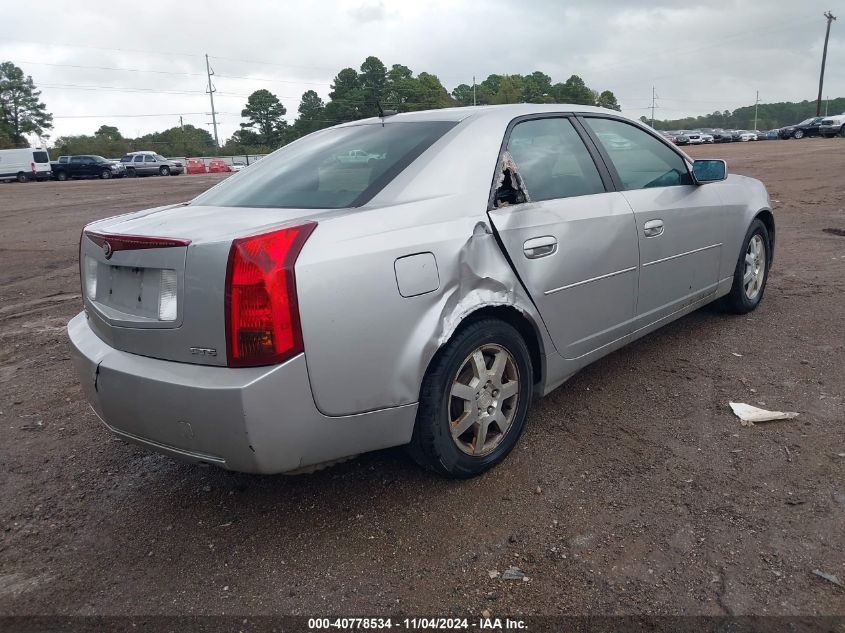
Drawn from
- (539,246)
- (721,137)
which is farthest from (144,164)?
(721,137)

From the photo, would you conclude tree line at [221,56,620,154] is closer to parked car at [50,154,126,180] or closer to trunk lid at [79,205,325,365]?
parked car at [50,154,126,180]

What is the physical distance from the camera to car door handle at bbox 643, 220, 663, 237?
3734mm

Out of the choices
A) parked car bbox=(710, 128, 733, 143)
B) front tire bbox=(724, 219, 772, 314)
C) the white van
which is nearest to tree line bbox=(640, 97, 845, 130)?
parked car bbox=(710, 128, 733, 143)

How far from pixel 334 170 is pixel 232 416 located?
4.39 feet

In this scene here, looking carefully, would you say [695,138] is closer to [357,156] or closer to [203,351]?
[357,156]

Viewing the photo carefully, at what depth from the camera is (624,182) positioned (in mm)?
3754

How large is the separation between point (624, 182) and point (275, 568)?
266 cm

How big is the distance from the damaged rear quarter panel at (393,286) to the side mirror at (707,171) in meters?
1.94

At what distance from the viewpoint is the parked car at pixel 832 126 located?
1564 inches

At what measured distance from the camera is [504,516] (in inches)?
106

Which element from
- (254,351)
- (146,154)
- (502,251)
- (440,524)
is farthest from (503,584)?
(146,154)

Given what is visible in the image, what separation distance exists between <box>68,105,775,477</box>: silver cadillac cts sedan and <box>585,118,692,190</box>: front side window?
0.03m

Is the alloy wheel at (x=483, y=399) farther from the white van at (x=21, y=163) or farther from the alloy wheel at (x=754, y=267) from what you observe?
the white van at (x=21, y=163)

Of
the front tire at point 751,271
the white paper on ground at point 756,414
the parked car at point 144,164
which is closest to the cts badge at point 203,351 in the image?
the white paper on ground at point 756,414
